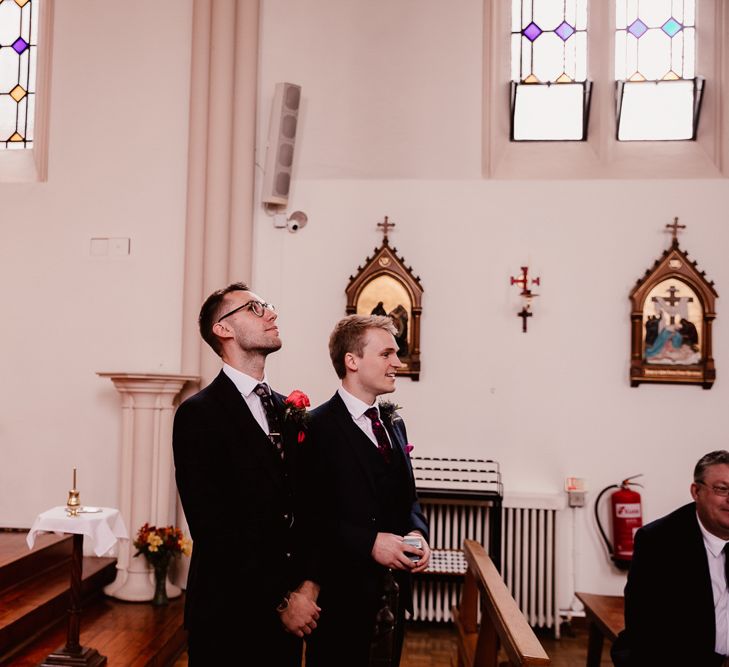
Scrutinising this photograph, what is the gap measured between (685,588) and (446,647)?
2709 mm

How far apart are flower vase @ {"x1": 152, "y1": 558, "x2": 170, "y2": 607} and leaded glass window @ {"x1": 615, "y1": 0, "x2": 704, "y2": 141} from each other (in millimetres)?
4871

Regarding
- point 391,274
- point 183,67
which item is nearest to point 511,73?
point 391,274

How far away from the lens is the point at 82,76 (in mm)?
6328

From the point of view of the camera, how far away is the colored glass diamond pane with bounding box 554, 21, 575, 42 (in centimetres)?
637

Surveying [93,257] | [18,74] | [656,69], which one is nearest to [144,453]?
[93,257]

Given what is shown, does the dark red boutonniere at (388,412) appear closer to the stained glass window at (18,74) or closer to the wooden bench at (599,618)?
the wooden bench at (599,618)

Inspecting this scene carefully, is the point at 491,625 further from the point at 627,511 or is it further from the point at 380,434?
the point at 627,511

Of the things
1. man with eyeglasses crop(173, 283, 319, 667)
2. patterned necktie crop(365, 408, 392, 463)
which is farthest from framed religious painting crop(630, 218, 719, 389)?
man with eyeglasses crop(173, 283, 319, 667)

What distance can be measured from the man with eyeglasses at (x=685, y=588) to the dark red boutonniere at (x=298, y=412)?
1384 mm

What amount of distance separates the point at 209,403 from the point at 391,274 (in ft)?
12.4

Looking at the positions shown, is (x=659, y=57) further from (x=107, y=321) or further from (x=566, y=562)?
(x=107, y=321)

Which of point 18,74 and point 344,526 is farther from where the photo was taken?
point 18,74

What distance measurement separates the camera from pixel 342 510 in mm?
2496

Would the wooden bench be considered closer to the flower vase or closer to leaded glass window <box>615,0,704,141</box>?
the flower vase
